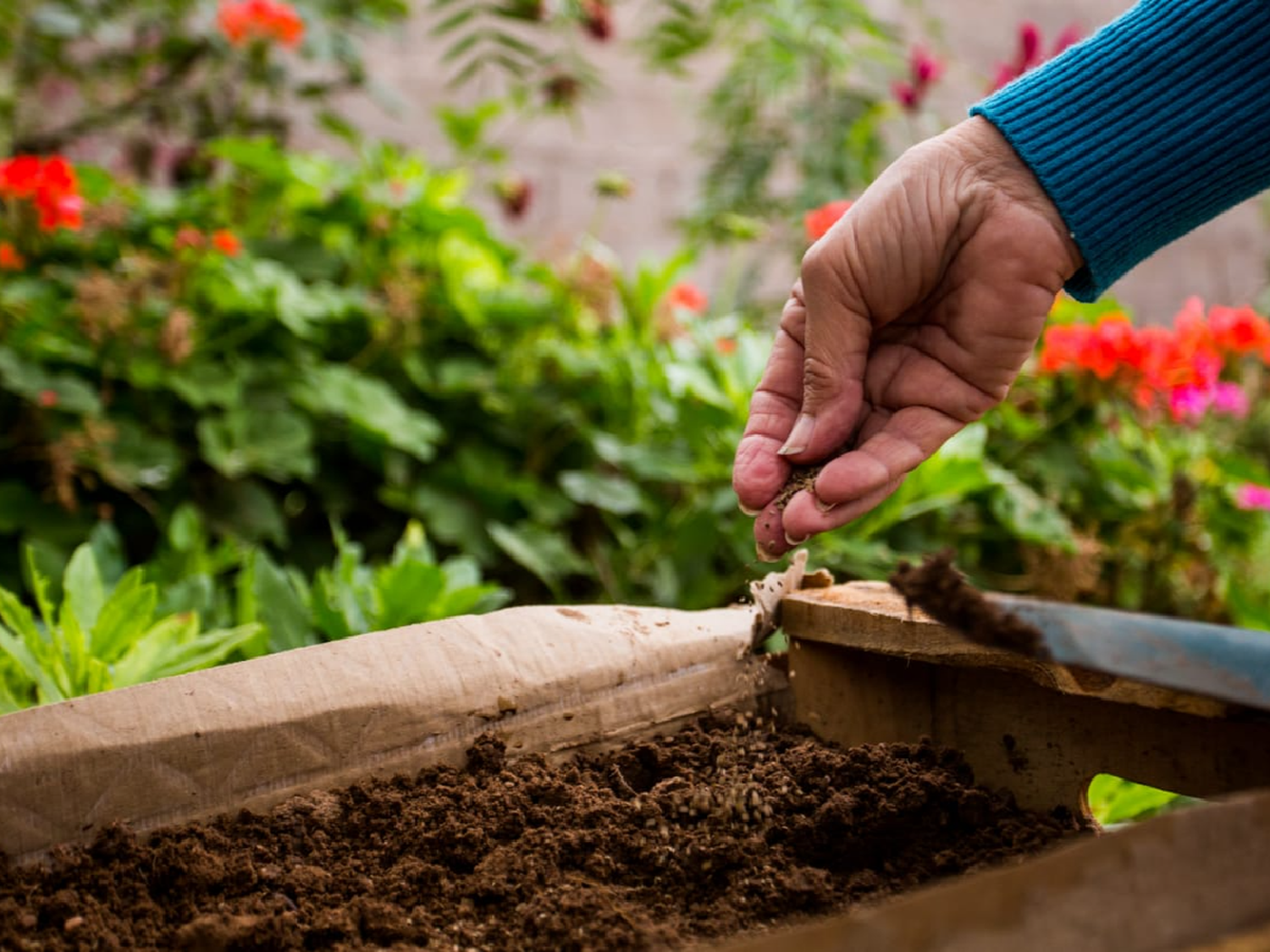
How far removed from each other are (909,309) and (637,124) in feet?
12.8

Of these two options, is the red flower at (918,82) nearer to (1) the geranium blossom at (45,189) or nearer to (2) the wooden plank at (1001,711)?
(2) the wooden plank at (1001,711)

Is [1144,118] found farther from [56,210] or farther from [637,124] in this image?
[637,124]

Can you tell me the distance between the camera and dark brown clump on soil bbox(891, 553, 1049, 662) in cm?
78

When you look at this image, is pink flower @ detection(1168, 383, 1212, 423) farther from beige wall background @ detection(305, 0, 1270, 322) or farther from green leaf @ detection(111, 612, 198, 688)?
green leaf @ detection(111, 612, 198, 688)

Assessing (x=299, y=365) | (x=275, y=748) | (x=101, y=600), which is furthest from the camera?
(x=299, y=365)

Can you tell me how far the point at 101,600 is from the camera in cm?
138

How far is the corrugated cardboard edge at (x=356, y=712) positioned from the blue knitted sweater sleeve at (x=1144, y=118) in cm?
60

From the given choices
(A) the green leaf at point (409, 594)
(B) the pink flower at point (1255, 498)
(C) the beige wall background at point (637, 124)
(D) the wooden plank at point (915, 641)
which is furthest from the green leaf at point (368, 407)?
(B) the pink flower at point (1255, 498)

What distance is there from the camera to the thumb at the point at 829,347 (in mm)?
1141

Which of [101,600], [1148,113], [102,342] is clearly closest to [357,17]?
[102,342]

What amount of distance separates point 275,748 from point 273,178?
85.7 inches

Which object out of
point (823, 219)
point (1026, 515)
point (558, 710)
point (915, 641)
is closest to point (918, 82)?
point (823, 219)

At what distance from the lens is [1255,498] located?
267 centimetres

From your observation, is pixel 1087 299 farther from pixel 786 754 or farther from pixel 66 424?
pixel 66 424
